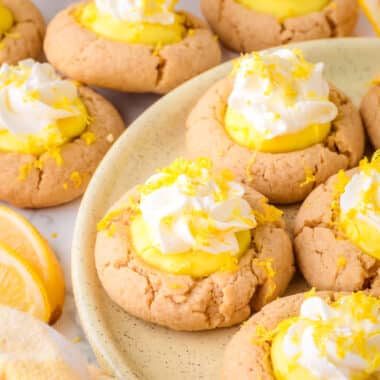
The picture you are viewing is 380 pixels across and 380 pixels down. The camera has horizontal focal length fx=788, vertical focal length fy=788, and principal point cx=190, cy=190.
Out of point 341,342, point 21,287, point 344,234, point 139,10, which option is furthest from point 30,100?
point 341,342

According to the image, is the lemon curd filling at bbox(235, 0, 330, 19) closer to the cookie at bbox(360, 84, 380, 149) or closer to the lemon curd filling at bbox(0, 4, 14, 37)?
the cookie at bbox(360, 84, 380, 149)

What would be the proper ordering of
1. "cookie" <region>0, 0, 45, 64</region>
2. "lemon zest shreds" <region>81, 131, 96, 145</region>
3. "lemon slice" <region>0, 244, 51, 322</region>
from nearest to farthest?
"lemon slice" <region>0, 244, 51, 322</region> → "lemon zest shreds" <region>81, 131, 96, 145</region> → "cookie" <region>0, 0, 45, 64</region>

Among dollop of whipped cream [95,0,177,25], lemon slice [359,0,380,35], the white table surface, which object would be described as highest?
lemon slice [359,0,380,35]

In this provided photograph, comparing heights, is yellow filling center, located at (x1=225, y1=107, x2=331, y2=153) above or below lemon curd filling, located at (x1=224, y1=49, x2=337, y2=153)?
below

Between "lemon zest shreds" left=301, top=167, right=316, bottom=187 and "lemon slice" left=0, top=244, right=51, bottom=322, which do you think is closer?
"lemon slice" left=0, top=244, right=51, bottom=322

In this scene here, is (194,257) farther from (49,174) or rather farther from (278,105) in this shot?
(49,174)

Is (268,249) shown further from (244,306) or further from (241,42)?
(241,42)

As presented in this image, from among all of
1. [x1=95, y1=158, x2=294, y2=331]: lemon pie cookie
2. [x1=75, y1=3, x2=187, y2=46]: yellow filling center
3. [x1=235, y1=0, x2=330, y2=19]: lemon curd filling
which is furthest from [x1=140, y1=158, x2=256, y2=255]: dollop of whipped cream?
[x1=235, y1=0, x2=330, y2=19]: lemon curd filling

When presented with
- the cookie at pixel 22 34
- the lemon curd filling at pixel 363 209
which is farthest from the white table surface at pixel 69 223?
the lemon curd filling at pixel 363 209
